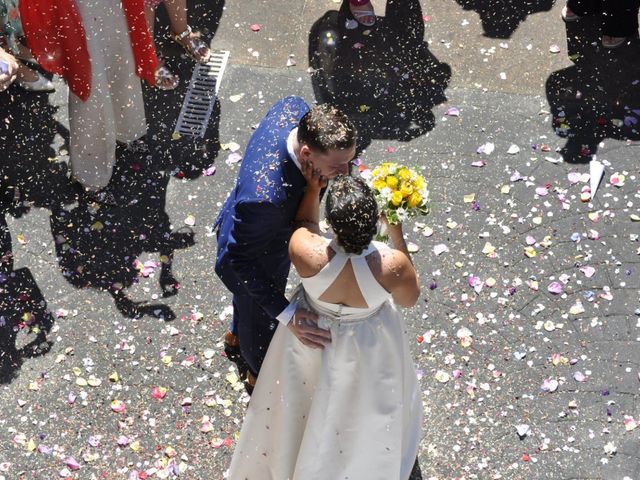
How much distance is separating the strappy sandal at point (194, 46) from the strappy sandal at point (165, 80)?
0.26 metres

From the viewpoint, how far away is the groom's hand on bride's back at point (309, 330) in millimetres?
3527

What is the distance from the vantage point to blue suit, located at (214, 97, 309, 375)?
3.51 m

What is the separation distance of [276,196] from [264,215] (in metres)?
0.10

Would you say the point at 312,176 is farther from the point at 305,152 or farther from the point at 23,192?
the point at 23,192

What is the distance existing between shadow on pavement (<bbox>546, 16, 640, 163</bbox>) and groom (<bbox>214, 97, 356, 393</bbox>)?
8.61 feet

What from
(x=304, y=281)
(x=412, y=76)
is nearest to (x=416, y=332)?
(x=304, y=281)

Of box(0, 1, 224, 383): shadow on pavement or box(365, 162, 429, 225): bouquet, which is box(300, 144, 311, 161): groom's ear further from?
box(0, 1, 224, 383): shadow on pavement

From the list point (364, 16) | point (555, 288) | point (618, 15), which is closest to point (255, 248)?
point (555, 288)

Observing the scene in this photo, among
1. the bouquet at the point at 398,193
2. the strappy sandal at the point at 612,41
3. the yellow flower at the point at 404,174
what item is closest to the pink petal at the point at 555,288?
the bouquet at the point at 398,193

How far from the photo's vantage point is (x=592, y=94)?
596 cm

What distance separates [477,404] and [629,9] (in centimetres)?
322

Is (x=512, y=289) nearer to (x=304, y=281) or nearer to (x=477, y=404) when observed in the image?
(x=477, y=404)

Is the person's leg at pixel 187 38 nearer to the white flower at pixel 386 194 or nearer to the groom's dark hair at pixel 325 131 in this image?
the groom's dark hair at pixel 325 131

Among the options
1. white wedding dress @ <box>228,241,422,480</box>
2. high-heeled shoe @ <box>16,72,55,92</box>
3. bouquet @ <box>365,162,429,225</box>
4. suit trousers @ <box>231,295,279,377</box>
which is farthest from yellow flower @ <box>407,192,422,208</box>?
high-heeled shoe @ <box>16,72,55,92</box>
